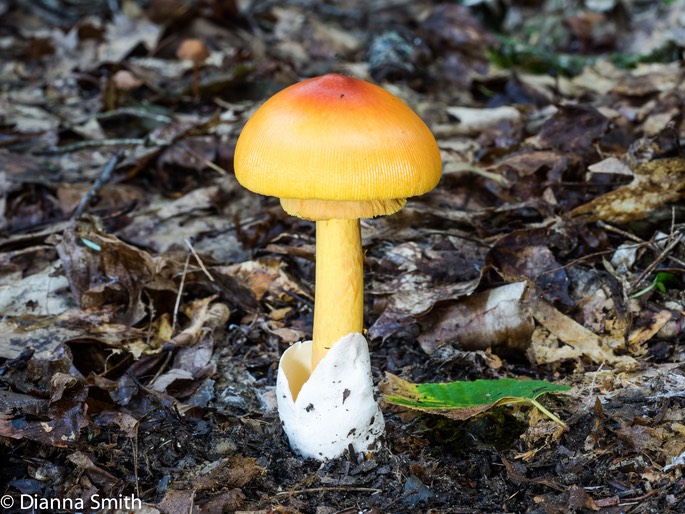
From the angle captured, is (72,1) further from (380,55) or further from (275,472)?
(275,472)

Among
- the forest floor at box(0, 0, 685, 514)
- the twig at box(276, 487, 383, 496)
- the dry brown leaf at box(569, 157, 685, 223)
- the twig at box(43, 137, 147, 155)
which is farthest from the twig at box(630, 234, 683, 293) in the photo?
the twig at box(43, 137, 147, 155)

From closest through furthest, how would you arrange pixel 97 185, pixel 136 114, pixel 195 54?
1. pixel 97 185
2. pixel 136 114
3. pixel 195 54

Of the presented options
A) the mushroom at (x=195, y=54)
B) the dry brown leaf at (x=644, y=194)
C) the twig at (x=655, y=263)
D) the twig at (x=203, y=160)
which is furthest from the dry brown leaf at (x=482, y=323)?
the mushroom at (x=195, y=54)

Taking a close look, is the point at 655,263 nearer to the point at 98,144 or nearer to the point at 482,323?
the point at 482,323

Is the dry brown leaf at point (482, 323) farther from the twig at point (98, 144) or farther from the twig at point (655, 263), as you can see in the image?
the twig at point (98, 144)

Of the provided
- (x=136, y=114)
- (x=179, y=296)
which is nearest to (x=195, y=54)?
(x=136, y=114)

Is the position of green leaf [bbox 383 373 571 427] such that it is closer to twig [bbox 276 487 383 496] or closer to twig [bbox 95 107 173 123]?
twig [bbox 276 487 383 496]

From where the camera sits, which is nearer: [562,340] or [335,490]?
[335,490]

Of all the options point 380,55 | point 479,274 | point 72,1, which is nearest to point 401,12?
point 380,55
